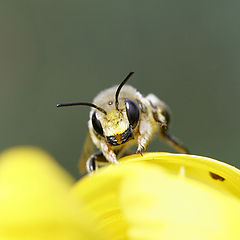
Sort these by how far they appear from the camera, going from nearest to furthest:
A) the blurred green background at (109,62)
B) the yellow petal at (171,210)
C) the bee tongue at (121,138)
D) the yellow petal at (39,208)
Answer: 1. the yellow petal at (39,208)
2. the yellow petal at (171,210)
3. the bee tongue at (121,138)
4. the blurred green background at (109,62)

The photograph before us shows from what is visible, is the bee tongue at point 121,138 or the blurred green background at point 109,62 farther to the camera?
the blurred green background at point 109,62

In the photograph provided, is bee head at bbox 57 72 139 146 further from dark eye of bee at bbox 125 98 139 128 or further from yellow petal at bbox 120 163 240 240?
yellow petal at bbox 120 163 240 240

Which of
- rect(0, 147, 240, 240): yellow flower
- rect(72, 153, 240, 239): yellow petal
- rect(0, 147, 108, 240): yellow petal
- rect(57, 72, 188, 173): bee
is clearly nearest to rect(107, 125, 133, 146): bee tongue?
rect(57, 72, 188, 173): bee

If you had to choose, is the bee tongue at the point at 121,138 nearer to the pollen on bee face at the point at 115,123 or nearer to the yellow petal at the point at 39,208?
the pollen on bee face at the point at 115,123

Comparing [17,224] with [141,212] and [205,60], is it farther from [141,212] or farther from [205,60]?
[205,60]

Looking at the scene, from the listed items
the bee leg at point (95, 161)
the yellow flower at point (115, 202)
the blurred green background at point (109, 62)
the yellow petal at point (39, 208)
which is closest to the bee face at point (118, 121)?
the bee leg at point (95, 161)

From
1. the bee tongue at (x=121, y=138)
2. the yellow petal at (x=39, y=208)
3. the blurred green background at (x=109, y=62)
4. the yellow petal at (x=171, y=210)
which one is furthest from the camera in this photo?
the blurred green background at (x=109, y=62)

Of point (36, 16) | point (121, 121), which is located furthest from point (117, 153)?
point (36, 16)
